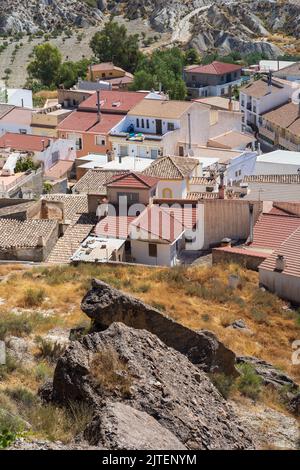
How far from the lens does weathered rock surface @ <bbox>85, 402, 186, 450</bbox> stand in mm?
7806

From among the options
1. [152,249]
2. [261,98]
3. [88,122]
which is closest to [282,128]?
[261,98]

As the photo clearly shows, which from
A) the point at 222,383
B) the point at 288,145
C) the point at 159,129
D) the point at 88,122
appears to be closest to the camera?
the point at 222,383

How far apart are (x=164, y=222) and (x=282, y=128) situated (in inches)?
1014

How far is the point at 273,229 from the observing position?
2611 centimetres

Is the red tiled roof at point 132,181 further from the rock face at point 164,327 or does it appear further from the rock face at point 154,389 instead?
the rock face at point 154,389

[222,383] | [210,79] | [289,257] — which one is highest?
[222,383]

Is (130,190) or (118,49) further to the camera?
(118,49)

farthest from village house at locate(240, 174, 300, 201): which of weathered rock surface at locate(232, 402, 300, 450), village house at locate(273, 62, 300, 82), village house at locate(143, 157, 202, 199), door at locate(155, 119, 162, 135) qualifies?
village house at locate(273, 62, 300, 82)

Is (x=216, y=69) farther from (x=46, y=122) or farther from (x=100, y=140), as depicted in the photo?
(x=100, y=140)

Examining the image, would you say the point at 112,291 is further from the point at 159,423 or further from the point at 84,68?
the point at 84,68

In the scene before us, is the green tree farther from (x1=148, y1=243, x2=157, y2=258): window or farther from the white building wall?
(x1=148, y1=243, x2=157, y2=258): window

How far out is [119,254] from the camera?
1038 inches

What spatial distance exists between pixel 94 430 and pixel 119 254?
18188mm
